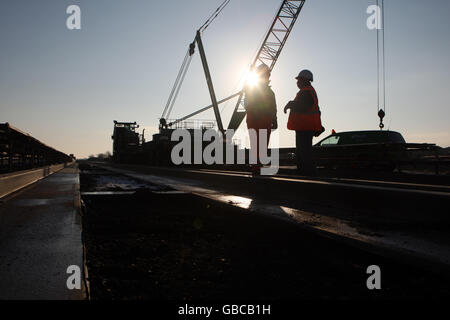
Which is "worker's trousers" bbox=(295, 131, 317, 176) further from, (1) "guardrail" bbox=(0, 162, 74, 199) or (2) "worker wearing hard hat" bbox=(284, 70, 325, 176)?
(1) "guardrail" bbox=(0, 162, 74, 199)

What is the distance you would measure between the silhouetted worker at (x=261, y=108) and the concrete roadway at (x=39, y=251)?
490cm

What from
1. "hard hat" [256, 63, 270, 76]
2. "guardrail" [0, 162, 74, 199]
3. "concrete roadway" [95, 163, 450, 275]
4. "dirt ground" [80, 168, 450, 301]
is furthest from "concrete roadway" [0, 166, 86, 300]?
"hard hat" [256, 63, 270, 76]

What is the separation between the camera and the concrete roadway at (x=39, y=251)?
4.73ft

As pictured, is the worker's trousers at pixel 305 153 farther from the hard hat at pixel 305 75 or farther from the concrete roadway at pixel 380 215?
the concrete roadway at pixel 380 215

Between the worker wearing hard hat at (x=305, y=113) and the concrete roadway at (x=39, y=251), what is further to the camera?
the worker wearing hard hat at (x=305, y=113)

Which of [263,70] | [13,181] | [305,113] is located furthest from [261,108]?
[13,181]

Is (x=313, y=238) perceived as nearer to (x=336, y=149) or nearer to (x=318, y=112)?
(x=318, y=112)

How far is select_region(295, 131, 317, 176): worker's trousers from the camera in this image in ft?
21.8

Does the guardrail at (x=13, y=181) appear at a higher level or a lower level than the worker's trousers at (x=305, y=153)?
lower

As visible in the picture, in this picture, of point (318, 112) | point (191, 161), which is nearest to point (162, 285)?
point (318, 112)

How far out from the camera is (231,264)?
213cm

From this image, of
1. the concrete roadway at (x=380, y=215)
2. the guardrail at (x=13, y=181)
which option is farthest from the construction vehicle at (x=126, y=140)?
the concrete roadway at (x=380, y=215)

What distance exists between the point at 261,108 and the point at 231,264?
6.13 m

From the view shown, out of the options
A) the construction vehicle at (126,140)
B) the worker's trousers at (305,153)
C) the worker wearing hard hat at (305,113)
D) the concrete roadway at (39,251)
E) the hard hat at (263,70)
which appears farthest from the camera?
the construction vehicle at (126,140)
